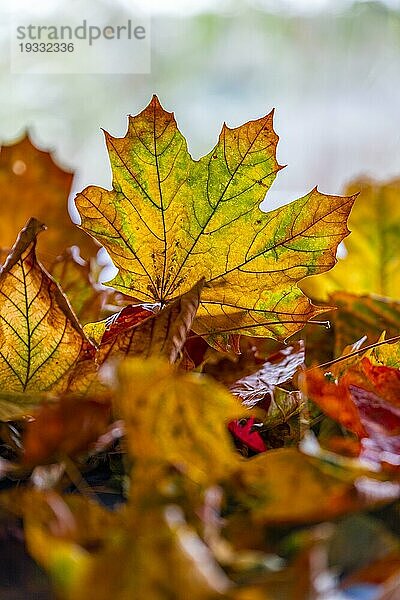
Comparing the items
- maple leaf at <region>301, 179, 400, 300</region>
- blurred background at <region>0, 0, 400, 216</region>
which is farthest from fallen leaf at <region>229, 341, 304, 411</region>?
blurred background at <region>0, 0, 400, 216</region>

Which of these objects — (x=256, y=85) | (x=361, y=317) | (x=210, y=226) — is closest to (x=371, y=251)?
(x=361, y=317)

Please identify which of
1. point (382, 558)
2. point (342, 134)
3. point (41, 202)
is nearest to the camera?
point (382, 558)

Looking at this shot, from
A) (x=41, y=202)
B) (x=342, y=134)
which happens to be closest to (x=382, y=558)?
(x=41, y=202)

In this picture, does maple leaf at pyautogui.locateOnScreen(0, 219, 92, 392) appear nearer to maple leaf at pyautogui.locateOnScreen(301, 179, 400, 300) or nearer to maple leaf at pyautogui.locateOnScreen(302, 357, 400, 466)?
maple leaf at pyautogui.locateOnScreen(302, 357, 400, 466)

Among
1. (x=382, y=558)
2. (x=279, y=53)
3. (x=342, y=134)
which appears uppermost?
(x=279, y=53)

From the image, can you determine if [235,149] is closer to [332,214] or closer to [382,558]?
[332,214]
